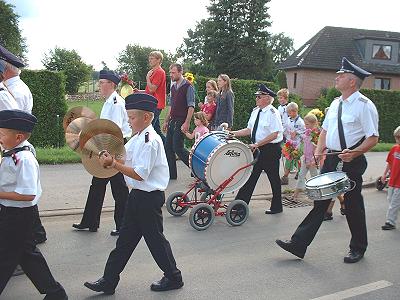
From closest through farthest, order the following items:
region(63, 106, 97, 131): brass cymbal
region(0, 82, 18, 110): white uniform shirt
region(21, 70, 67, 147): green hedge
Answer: region(0, 82, 18, 110): white uniform shirt → region(63, 106, 97, 131): brass cymbal → region(21, 70, 67, 147): green hedge

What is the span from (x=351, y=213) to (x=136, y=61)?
46078 mm

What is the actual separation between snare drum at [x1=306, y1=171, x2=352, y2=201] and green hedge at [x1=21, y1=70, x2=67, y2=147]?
9.80m

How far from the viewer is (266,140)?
764 cm

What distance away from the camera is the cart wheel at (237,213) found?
282 inches

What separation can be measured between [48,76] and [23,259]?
10.4 m

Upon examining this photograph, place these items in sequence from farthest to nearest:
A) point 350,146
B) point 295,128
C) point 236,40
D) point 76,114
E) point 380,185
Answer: point 236,40 → point 295,128 → point 380,185 → point 76,114 → point 350,146

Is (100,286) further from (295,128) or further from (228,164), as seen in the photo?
(295,128)

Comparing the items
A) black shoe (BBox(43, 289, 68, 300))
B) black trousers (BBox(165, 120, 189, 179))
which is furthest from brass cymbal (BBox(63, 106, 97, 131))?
black trousers (BBox(165, 120, 189, 179))

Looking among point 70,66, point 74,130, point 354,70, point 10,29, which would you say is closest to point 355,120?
point 354,70

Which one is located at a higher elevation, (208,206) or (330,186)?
(330,186)

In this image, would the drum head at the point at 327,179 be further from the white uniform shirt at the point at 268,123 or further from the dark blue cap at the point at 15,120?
the dark blue cap at the point at 15,120

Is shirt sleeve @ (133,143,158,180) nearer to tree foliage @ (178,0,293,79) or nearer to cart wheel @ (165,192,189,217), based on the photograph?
cart wheel @ (165,192,189,217)

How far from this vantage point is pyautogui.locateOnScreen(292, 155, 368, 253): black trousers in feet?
19.0

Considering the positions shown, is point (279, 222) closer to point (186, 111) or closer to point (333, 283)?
point (333, 283)
